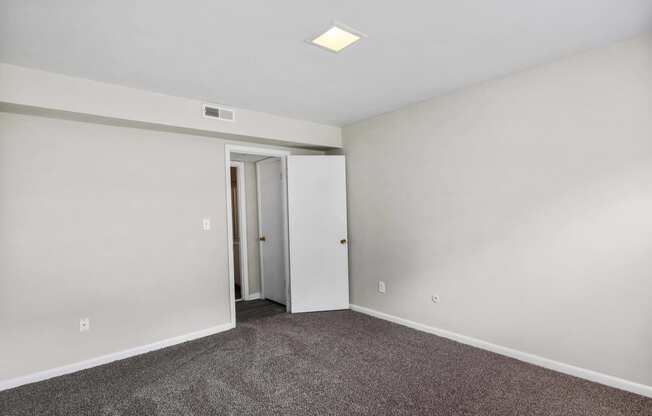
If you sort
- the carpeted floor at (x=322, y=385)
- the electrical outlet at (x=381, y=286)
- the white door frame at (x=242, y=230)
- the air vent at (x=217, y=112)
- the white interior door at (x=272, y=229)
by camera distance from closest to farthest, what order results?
the carpeted floor at (x=322, y=385), the air vent at (x=217, y=112), the electrical outlet at (x=381, y=286), the white interior door at (x=272, y=229), the white door frame at (x=242, y=230)

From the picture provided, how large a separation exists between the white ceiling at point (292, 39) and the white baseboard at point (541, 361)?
232cm

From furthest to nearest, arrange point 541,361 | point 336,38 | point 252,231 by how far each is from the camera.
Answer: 1. point 252,231
2. point 541,361
3. point 336,38

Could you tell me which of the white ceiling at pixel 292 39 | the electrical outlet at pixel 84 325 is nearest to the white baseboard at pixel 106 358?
the electrical outlet at pixel 84 325

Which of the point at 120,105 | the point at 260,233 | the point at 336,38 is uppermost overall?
the point at 336,38

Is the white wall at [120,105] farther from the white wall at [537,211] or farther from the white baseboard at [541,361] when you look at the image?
the white baseboard at [541,361]

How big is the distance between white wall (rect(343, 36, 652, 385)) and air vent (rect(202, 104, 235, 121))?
1.72 meters

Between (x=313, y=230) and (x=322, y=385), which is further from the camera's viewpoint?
(x=313, y=230)

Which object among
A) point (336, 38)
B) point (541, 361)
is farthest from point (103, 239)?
point (541, 361)

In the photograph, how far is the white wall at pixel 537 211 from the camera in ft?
7.45

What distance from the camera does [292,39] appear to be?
216 cm

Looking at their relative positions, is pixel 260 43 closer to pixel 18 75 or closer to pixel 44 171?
pixel 18 75

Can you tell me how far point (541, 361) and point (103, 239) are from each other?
379 cm

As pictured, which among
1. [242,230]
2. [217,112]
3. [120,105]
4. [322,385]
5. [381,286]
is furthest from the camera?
[242,230]

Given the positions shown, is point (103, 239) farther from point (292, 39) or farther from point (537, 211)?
point (537, 211)
